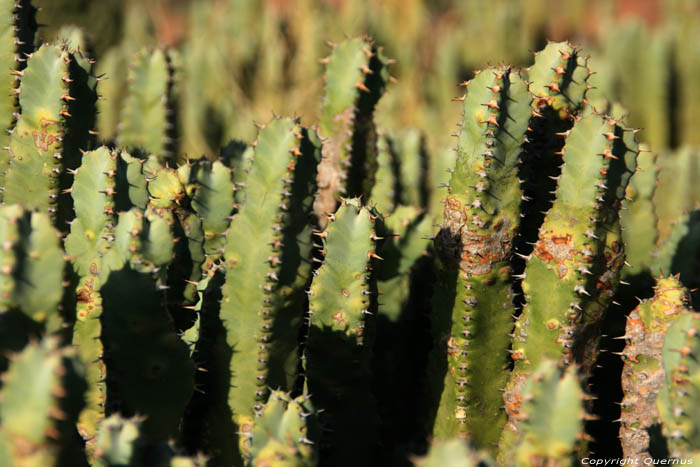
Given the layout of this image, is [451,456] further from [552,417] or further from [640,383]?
[640,383]

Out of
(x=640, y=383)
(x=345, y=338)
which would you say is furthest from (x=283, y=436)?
(x=640, y=383)

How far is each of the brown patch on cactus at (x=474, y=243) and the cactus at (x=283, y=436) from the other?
93 centimetres

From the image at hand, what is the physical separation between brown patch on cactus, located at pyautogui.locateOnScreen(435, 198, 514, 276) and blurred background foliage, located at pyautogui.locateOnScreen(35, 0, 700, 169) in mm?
5761

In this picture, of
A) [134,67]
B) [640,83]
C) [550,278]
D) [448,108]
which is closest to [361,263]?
[550,278]

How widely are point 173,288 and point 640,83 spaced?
9.29 meters

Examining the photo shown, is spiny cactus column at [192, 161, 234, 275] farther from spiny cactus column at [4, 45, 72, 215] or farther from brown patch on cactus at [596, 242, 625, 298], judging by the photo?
brown patch on cactus at [596, 242, 625, 298]

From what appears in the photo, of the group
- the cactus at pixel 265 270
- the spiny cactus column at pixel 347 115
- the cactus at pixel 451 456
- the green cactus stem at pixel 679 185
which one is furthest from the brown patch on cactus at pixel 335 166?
the green cactus stem at pixel 679 185

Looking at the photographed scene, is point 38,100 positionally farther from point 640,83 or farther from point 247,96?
point 640,83

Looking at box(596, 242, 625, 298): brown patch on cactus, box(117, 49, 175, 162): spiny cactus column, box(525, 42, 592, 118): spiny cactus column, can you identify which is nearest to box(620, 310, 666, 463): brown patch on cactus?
box(596, 242, 625, 298): brown patch on cactus

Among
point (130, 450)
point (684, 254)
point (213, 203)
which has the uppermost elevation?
point (684, 254)

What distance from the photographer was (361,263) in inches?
112

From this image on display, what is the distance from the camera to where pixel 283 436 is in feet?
7.78

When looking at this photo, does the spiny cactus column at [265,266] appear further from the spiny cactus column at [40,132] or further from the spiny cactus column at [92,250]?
the spiny cactus column at [40,132]

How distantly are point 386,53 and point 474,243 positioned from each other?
8307 mm
